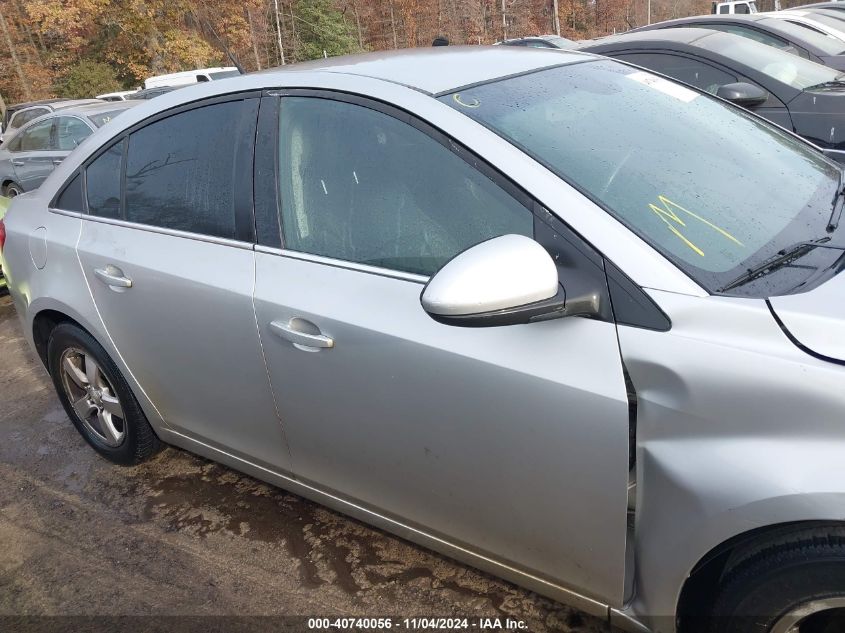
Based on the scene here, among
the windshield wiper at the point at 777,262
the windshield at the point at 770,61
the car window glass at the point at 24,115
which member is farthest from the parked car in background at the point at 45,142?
the windshield wiper at the point at 777,262

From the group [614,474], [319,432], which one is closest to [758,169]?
[614,474]

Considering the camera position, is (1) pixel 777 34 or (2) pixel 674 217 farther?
(1) pixel 777 34

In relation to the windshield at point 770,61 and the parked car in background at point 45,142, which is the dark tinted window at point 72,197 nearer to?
the windshield at point 770,61

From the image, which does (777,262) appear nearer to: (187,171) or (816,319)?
(816,319)

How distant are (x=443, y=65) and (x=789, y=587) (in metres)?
1.69

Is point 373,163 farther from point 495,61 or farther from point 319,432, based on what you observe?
point 319,432

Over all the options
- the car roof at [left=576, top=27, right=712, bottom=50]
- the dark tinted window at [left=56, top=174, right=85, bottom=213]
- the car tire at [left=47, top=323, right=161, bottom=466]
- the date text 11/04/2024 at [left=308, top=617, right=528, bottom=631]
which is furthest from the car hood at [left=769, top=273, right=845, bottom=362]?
the car roof at [left=576, top=27, right=712, bottom=50]

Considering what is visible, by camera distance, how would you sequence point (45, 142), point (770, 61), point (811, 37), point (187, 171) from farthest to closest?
point (45, 142)
point (811, 37)
point (770, 61)
point (187, 171)

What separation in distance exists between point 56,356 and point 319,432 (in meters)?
1.69

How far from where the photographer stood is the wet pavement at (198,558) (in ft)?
7.66

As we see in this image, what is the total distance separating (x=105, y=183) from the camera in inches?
112

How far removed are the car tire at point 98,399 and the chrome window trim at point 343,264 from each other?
3.74 ft

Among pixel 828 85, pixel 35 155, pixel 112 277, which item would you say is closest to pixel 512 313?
pixel 112 277

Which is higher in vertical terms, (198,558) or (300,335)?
(300,335)
